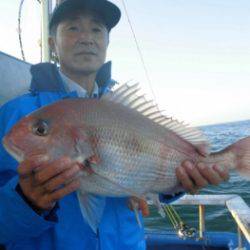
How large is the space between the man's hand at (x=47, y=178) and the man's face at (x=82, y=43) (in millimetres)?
1184

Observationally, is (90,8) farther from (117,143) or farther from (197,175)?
(197,175)

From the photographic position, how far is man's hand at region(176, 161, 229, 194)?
2.48 m

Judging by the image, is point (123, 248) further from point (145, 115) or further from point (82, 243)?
Answer: point (145, 115)

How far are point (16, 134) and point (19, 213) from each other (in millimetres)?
472

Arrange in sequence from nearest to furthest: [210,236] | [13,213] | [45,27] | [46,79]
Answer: [13,213] < [46,79] < [45,27] < [210,236]

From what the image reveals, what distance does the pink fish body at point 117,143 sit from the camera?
206cm

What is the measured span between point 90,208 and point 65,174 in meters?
0.41

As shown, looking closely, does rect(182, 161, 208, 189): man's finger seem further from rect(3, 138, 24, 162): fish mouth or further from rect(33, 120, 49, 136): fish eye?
rect(3, 138, 24, 162): fish mouth

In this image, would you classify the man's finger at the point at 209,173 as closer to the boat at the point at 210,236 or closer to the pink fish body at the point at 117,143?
the pink fish body at the point at 117,143

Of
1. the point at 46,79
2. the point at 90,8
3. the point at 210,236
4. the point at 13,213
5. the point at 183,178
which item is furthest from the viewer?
the point at 210,236

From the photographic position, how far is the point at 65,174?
6.31 ft

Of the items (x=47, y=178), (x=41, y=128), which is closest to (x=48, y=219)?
(x=47, y=178)

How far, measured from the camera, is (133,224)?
271 cm

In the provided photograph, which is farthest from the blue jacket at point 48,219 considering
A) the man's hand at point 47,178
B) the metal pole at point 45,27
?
the metal pole at point 45,27
